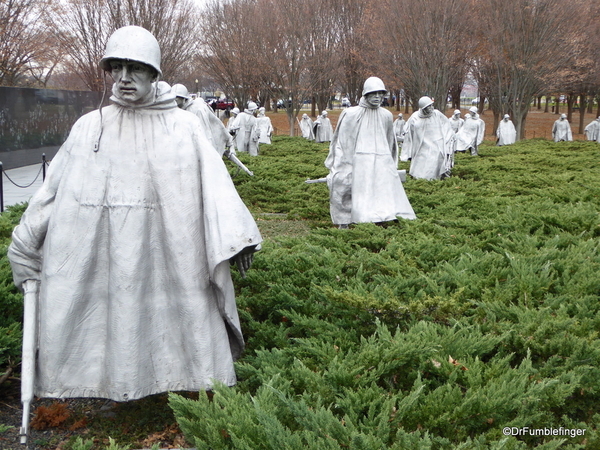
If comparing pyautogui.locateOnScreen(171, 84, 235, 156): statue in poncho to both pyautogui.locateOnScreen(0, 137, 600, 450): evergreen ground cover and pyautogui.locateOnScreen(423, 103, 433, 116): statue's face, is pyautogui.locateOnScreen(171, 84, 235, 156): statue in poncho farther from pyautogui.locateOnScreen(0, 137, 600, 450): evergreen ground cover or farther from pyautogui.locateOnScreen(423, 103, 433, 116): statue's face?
pyautogui.locateOnScreen(423, 103, 433, 116): statue's face

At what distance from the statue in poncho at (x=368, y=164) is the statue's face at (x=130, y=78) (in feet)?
20.3

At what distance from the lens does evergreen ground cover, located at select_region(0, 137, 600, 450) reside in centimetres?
332

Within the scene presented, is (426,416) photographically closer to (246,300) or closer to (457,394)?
(457,394)

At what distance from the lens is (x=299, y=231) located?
Result: 33.6 ft

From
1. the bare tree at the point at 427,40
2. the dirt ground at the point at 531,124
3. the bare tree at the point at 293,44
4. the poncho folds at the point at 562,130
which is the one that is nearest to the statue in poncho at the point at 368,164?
the bare tree at the point at 427,40

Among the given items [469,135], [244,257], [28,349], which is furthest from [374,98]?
[469,135]

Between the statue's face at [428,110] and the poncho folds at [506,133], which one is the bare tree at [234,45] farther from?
the statue's face at [428,110]

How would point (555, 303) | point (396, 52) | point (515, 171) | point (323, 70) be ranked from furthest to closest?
point (323, 70) → point (396, 52) → point (515, 171) → point (555, 303)

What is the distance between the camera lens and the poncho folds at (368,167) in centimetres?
972

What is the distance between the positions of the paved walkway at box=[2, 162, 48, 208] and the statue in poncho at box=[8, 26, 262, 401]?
6.56 m

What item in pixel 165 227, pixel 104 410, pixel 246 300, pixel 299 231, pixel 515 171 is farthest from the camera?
pixel 515 171

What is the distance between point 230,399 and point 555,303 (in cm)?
272

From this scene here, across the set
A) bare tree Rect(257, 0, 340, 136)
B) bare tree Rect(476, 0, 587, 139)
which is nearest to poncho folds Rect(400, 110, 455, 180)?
bare tree Rect(476, 0, 587, 139)

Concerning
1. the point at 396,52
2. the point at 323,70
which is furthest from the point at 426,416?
the point at 323,70
